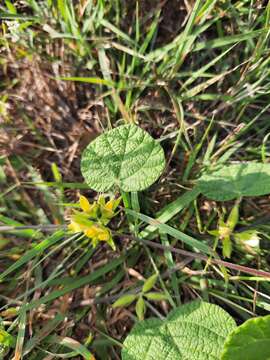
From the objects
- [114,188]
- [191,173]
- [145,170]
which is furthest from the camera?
[191,173]

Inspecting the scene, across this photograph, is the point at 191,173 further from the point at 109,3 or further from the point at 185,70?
the point at 109,3

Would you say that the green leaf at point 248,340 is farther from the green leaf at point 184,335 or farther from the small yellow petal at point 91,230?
the small yellow petal at point 91,230

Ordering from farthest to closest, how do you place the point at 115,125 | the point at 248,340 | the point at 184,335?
the point at 115,125
the point at 184,335
the point at 248,340

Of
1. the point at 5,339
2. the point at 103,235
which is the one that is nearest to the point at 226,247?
the point at 103,235

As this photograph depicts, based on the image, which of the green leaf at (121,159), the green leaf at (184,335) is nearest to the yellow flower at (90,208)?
the green leaf at (121,159)

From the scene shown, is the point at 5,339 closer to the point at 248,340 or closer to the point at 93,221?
the point at 93,221

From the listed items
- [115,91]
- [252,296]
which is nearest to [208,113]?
[115,91]

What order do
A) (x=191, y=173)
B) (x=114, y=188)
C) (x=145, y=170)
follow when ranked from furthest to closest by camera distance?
(x=191, y=173), (x=114, y=188), (x=145, y=170)
